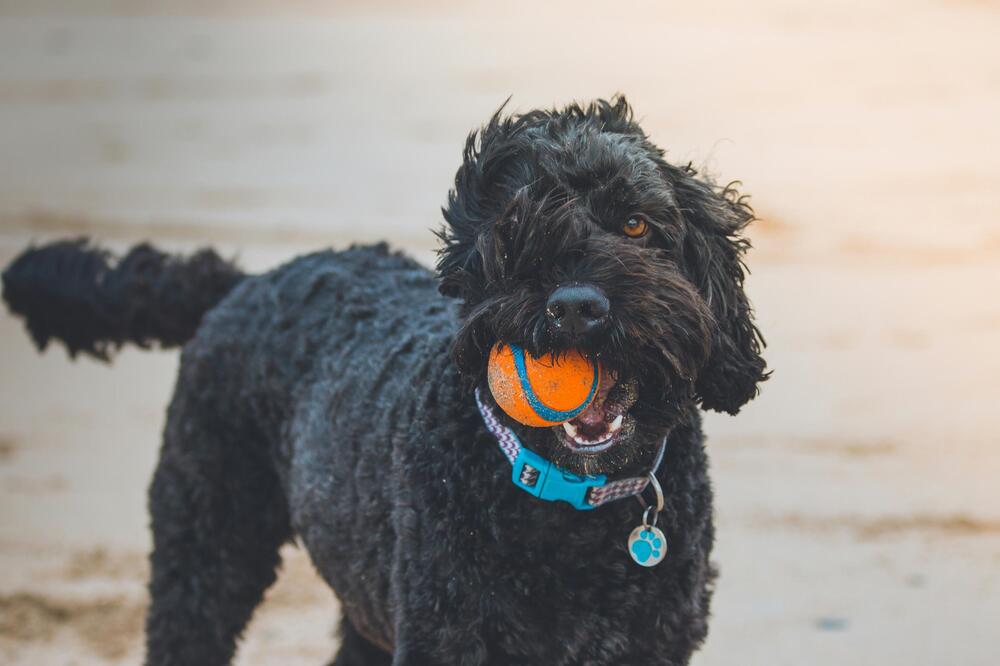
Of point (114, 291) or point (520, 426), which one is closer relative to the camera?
point (520, 426)

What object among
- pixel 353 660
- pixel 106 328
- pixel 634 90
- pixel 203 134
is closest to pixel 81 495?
pixel 106 328

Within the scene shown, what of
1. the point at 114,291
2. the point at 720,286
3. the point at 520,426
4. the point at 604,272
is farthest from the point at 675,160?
the point at 604,272

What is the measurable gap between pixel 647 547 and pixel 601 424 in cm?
36

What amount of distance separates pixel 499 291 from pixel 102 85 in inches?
412

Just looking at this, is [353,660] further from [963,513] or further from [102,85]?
[102,85]

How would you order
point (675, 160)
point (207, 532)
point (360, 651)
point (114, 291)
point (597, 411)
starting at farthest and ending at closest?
point (675, 160)
point (114, 291)
point (360, 651)
point (207, 532)
point (597, 411)

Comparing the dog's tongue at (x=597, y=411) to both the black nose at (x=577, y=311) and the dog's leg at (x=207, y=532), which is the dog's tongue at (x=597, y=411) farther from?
the dog's leg at (x=207, y=532)

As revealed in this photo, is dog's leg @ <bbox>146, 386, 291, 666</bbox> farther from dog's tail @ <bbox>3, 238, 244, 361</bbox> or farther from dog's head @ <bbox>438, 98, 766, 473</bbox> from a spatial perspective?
dog's head @ <bbox>438, 98, 766, 473</bbox>

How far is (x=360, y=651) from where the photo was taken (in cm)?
508

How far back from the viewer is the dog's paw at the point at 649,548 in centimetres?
371

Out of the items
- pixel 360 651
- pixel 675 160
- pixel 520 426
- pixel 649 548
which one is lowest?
pixel 360 651

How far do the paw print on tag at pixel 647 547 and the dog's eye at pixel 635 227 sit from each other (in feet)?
2.41

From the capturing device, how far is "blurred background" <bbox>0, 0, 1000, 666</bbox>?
6.26 m

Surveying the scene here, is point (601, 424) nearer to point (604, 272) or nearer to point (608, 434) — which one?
point (608, 434)
